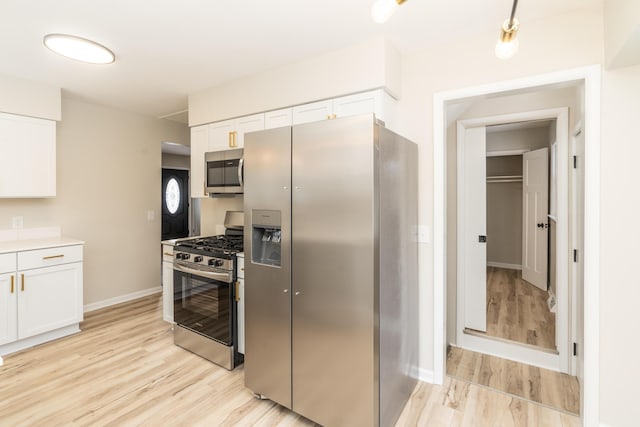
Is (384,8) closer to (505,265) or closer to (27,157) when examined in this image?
(27,157)

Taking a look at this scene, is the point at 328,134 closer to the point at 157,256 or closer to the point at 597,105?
the point at 597,105

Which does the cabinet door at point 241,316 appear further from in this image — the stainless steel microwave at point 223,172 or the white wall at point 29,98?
the white wall at point 29,98

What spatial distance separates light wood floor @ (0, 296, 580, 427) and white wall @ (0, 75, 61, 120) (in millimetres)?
2261

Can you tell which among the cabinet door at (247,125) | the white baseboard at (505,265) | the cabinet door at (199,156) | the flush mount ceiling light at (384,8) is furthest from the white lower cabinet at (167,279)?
Result: the white baseboard at (505,265)

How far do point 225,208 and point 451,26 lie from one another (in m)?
2.80

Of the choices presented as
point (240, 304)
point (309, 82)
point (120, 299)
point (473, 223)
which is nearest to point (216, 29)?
point (309, 82)

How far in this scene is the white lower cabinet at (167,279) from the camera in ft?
10.8

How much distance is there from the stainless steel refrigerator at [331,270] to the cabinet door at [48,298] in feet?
7.22

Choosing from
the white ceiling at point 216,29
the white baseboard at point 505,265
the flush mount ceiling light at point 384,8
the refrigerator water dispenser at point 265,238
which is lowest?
the white baseboard at point 505,265

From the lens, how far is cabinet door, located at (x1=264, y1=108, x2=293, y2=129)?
9.04 ft

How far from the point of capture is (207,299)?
2742 mm

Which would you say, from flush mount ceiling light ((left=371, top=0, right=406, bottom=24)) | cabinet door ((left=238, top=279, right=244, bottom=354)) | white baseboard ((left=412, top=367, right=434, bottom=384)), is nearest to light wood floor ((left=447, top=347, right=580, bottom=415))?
white baseboard ((left=412, top=367, right=434, bottom=384))

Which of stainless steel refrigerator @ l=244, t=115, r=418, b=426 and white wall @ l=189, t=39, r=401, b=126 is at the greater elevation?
white wall @ l=189, t=39, r=401, b=126

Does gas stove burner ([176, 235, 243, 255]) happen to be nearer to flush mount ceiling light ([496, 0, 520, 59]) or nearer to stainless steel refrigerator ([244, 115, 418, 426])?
stainless steel refrigerator ([244, 115, 418, 426])
